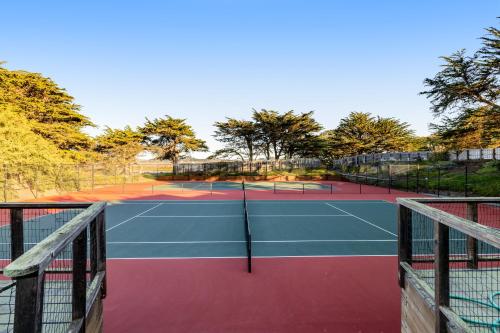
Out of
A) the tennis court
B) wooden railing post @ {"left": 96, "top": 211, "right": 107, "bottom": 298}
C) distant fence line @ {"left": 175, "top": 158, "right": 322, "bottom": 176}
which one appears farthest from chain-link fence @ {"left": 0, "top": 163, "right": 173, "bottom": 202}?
wooden railing post @ {"left": 96, "top": 211, "right": 107, "bottom": 298}

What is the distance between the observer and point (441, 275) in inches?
84.6

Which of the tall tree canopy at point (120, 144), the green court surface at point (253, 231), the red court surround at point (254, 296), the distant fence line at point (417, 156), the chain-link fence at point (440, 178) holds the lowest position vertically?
the green court surface at point (253, 231)

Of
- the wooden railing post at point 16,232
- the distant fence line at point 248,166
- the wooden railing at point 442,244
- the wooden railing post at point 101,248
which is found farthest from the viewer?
the distant fence line at point 248,166

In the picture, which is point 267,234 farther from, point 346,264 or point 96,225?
point 96,225

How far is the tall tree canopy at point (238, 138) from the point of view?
44.2m

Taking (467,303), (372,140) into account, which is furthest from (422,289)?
(372,140)

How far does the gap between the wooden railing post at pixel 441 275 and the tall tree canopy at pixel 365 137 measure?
42639 millimetres

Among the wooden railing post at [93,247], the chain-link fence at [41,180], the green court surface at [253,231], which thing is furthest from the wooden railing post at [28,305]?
the chain-link fence at [41,180]

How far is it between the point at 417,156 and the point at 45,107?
38.5 meters

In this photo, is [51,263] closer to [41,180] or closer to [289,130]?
[41,180]

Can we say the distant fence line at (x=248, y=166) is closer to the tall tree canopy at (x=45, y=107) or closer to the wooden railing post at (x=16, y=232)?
the tall tree canopy at (x=45, y=107)

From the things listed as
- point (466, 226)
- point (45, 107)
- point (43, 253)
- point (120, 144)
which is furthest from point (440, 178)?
point (120, 144)

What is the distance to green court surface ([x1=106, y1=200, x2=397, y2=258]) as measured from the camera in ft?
23.5

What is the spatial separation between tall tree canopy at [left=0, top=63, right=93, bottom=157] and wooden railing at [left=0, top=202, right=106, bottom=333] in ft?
95.8
